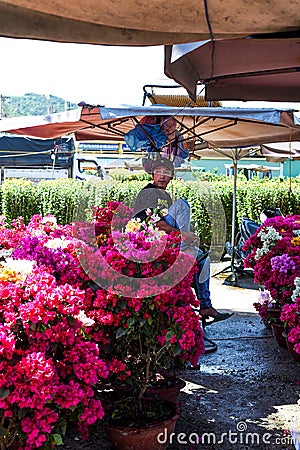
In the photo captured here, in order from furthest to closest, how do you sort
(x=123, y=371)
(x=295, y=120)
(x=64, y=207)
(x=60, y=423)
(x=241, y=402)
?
(x=64, y=207), (x=295, y=120), (x=241, y=402), (x=123, y=371), (x=60, y=423)

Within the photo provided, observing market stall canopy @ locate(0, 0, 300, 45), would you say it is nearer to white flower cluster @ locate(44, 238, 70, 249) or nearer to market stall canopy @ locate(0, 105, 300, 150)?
white flower cluster @ locate(44, 238, 70, 249)

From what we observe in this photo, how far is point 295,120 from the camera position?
5902 millimetres

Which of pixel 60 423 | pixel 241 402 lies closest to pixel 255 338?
pixel 241 402

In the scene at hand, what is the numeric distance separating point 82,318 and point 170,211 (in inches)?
98.9

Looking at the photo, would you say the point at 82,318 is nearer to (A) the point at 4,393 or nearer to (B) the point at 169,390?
(A) the point at 4,393

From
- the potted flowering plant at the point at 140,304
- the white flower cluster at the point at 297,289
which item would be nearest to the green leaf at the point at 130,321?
the potted flowering plant at the point at 140,304

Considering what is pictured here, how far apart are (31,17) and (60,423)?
5.80ft

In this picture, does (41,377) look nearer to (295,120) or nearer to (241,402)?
(241,402)

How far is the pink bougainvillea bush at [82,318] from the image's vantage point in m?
2.60

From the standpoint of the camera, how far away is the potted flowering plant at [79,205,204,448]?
3.40m

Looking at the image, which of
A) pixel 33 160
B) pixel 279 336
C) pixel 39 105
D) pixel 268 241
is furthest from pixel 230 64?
pixel 39 105

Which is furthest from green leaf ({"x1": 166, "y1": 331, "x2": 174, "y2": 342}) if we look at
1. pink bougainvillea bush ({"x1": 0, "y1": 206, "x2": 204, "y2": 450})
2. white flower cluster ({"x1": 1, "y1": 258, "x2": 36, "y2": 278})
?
white flower cluster ({"x1": 1, "y1": 258, "x2": 36, "y2": 278})

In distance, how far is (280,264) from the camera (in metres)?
5.15

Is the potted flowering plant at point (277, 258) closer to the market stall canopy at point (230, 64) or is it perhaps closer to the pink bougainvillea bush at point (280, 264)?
the pink bougainvillea bush at point (280, 264)
